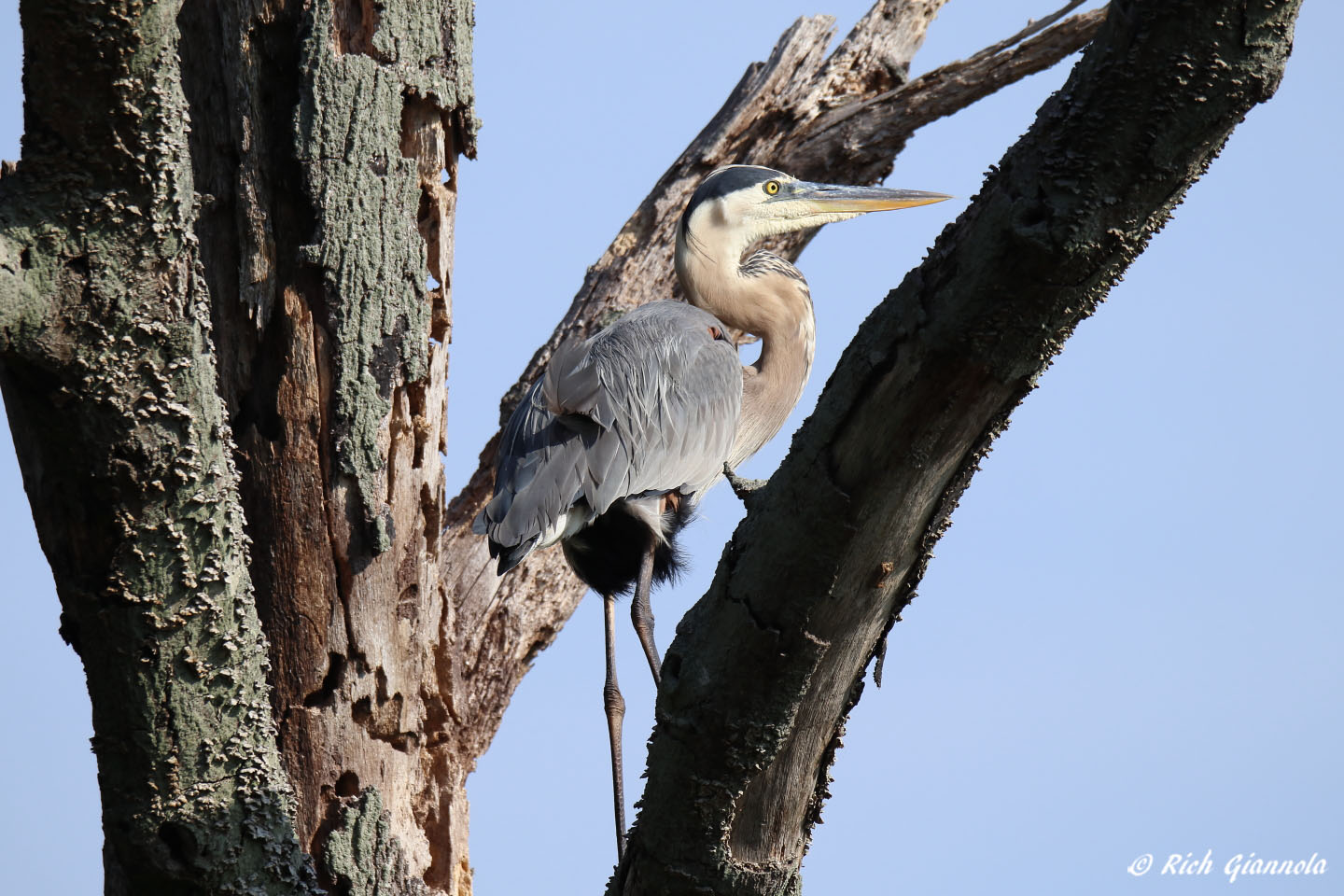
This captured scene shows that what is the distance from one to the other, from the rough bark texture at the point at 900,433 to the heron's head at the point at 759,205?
3309 millimetres

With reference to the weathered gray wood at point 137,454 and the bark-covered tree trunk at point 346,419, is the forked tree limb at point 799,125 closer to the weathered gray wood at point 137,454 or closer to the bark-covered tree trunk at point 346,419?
the bark-covered tree trunk at point 346,419

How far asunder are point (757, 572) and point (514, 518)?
2247mm

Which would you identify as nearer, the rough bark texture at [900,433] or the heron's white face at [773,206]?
the rough bark texture at [900,433]

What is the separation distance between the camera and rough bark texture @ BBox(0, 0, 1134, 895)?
1935 millimetres

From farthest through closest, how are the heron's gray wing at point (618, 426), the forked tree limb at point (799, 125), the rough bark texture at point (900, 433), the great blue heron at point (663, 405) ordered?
the forked tree limb at point (799, 125) → the great blue heron at point (663, 405) → the heron's gray wing at point (618, 426) → the rough bark texture at point (900, 433)

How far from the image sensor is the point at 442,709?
328 centimetres

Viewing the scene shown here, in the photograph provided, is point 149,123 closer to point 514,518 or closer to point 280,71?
point 280,71

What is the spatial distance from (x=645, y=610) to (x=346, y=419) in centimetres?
182

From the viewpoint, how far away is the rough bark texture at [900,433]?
1.35 meters

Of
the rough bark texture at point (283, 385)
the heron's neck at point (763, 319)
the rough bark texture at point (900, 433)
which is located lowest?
the rough bark texture at point (900, 433)

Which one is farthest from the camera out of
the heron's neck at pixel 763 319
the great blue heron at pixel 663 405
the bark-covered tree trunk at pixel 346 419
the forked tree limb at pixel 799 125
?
the heron's neck at pixel 763 319

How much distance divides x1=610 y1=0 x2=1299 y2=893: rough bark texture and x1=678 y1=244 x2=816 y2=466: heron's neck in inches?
126

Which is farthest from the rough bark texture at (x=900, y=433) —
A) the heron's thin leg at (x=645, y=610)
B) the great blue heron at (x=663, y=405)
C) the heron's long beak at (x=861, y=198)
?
the heron's long beak at (x=861, y=198)

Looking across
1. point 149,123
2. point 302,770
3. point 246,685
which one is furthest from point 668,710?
point 302,770
